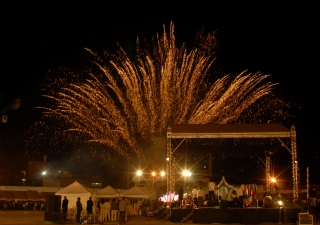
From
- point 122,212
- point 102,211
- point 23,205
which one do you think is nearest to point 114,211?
point 102,211

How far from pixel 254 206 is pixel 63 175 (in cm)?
4043

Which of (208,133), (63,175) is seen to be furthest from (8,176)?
(208,133)

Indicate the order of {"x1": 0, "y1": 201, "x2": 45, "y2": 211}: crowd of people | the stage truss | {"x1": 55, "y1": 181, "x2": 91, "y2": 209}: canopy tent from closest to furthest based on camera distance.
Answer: the stage truss → {"x1": 55, "y1": 181, "x2": 91, "y2": 209}: canopy tent → {"x1": 0, "y1": 201, "x2": 45, "y2": 211}: crowd of people

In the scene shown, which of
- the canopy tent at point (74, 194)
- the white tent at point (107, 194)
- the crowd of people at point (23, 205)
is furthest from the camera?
the crowd of people at point (23, 205)

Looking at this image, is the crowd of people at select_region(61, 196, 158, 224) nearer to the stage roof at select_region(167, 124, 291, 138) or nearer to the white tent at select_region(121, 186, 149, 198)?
the white tent at select_region(121, 186, 149, 198)

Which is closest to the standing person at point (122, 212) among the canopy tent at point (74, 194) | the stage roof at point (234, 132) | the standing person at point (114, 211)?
the standing person at point (114, 211)

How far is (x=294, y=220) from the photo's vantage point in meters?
22.3

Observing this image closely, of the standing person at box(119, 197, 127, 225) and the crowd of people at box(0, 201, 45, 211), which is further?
the crowd of people at box(0, 201, 45, 211)

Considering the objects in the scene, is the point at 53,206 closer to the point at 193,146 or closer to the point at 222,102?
the point at 193,146

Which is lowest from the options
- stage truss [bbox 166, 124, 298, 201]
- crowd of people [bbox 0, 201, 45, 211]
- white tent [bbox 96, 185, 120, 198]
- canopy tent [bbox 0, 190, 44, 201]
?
crowd of people [bbox 0, 201, 45, 211]

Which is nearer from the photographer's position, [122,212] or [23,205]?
[122,212]

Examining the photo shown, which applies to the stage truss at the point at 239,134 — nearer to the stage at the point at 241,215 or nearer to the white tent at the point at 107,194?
the stage at the point at 241,215

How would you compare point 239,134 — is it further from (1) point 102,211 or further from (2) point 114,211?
(1) point 102,211

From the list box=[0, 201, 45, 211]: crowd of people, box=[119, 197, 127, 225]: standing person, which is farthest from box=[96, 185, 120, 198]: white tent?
box=[0, 201, 45, 211]: crowd of people
